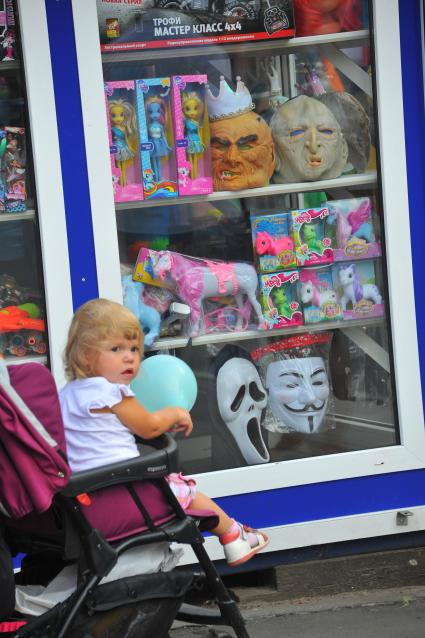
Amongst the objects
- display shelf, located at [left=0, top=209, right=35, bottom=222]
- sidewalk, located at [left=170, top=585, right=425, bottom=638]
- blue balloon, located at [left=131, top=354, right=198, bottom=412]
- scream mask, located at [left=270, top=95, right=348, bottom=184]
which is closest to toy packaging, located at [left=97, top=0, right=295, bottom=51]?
scream mask, located at [left=270, top=95, right=348, bottom=184]

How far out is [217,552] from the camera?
446 centimetres

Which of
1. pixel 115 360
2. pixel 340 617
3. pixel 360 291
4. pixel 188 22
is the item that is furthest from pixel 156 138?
pixel 340 617

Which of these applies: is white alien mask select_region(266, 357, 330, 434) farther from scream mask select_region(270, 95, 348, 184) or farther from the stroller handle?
the stroller handle

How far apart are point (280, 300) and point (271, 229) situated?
0.31m

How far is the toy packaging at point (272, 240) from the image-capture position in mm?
4688

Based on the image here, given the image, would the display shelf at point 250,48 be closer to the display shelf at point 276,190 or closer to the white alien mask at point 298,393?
the display shelf at point 276,190

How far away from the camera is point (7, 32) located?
14.1ft

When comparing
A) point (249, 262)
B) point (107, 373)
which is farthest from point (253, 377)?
point (107, 373)

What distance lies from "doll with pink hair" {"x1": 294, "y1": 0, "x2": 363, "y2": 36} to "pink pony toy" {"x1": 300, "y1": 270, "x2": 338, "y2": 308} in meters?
1.03

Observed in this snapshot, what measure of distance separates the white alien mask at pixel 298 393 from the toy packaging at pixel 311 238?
1.44 feet

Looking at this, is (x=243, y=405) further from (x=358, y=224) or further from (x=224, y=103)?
(x=224, y=103)

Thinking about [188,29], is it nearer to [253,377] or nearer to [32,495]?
[253,377]

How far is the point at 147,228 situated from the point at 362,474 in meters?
1.37

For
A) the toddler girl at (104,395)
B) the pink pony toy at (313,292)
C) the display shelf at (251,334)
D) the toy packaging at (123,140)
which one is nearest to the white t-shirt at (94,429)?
the toddler girl at (104,395)
